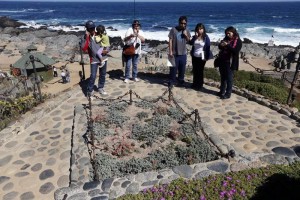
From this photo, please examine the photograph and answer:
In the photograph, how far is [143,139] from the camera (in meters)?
6.75

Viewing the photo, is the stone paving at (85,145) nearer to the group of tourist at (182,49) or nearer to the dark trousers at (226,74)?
the dark trousers at (226,74)

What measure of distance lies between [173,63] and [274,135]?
375 centimetres

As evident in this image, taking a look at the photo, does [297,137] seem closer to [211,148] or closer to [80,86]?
[211,148]

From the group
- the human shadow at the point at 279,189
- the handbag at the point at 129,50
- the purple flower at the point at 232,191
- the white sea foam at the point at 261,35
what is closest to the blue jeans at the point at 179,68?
the handbag at the point at 129,50

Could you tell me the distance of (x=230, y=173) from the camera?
5.30 m

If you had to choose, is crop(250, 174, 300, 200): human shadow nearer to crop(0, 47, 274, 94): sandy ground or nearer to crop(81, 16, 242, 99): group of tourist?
crop(81, 16, 242, 99): group of tourist

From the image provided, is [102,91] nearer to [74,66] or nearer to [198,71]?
[198,71]

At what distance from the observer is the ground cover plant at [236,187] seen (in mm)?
4711

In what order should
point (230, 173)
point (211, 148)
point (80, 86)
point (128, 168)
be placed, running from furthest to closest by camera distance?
1. point (80, 86)
2. point (211, 148)
3. point (128, 168)
4. point (230, 173)

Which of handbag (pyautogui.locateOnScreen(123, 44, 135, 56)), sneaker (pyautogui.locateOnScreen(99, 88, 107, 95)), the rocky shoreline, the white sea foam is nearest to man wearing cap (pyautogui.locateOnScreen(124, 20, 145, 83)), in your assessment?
handbag (pyautogui.locateOnScreen(123, 44, 135, 56))

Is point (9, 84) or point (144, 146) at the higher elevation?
point (144, 146)

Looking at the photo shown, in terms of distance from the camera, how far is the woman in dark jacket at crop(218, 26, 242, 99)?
784 centimetres

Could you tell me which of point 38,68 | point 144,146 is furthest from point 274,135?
point 38,68

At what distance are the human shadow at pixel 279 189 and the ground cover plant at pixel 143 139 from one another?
1.20m
